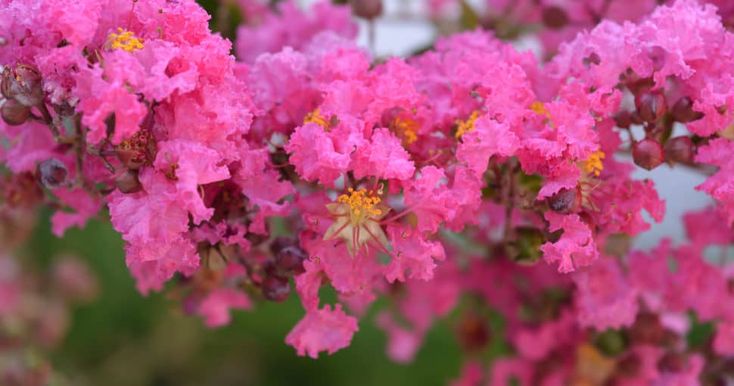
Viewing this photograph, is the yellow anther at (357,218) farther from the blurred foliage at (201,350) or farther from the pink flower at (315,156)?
the blurred foliage at (201,350)

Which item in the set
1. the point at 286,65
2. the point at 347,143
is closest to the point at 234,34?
the point at 286,65

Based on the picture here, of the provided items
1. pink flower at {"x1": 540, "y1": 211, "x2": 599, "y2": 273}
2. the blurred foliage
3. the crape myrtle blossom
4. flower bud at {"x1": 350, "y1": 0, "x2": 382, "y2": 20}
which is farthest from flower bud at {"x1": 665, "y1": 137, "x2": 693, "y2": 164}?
the blurred foliage

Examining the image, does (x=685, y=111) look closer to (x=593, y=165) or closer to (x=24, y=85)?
(x=593, y=165)

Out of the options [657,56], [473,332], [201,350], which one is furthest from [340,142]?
[201,350]

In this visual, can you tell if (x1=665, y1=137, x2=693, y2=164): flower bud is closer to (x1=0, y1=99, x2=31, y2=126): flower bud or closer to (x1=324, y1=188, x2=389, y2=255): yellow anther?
(x1=324, y1=188, x2=389, y2=255): yellow anther

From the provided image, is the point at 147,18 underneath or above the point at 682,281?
above

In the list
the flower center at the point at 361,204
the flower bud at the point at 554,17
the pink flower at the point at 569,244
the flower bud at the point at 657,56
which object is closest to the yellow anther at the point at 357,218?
the flower center at the point at 361,204

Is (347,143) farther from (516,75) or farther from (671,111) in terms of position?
(671,111)
